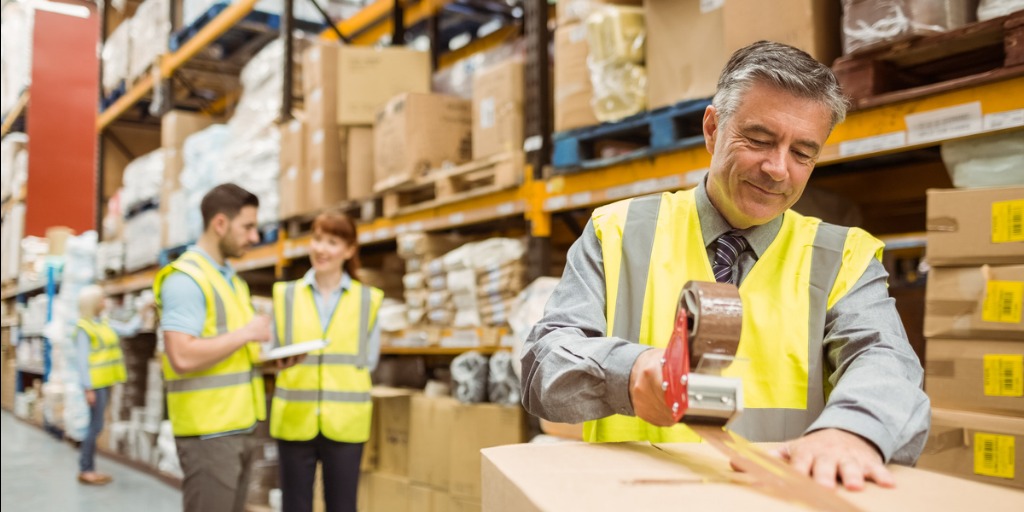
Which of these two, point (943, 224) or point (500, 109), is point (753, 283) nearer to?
point (943, 224)

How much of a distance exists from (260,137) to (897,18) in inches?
190

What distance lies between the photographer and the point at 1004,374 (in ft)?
7.12

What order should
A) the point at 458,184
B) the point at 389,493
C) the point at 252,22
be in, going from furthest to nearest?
the point at 252,22
the point at 389,493
the point at 458,184

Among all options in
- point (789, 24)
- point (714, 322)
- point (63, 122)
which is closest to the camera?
point (714, 322)

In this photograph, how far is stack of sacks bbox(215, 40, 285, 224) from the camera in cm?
602

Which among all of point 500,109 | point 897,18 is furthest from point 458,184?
point 897,18

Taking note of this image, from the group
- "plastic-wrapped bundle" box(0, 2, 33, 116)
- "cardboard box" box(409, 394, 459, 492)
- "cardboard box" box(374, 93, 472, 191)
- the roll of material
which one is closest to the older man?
the roll of material

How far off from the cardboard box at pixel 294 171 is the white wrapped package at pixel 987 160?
4.17 meters

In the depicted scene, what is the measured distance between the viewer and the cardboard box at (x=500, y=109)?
412 cm

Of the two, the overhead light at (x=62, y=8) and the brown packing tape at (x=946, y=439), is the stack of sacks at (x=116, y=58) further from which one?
the brown packing tape at (x=946, y=439)

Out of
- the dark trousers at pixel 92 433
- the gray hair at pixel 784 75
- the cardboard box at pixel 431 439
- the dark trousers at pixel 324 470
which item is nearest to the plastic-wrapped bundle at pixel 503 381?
the cardboard box at pixel 431 439

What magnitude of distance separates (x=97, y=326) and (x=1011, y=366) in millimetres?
7365

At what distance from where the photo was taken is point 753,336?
1510 millimetres

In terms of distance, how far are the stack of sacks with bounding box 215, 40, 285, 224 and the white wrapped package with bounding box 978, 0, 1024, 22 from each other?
4.73m
